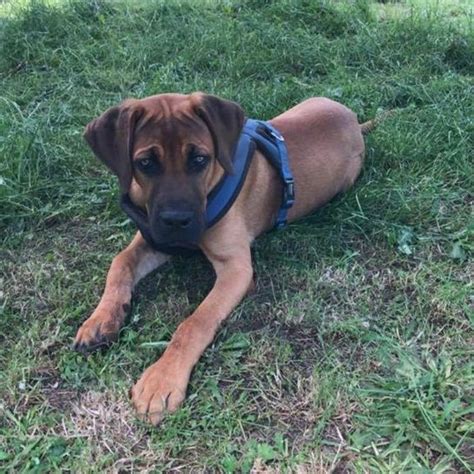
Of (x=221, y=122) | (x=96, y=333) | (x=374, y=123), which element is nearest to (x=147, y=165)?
(x=221, y=122)

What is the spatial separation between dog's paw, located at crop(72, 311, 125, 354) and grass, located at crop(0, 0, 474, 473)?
0.20 ft

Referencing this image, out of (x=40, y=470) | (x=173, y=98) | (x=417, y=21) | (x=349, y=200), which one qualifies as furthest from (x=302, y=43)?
(x=40, y=470)

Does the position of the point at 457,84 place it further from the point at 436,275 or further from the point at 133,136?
the point at 133,136

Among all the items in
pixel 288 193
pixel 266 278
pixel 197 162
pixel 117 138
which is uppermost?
pixel 117 138

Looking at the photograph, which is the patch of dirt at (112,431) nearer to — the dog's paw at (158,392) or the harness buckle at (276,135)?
the dog's paw at (158,392)

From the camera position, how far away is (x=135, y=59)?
6.06 metres

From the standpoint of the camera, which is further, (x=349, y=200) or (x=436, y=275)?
(x=349, y=200)

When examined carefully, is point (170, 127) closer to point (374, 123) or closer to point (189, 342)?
point (189, 342)

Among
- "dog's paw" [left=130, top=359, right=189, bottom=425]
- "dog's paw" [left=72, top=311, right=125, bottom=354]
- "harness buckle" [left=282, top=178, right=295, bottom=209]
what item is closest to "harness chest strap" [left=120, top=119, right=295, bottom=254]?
"harness buckle" [left=282, top=178, right=295, bottom=209]

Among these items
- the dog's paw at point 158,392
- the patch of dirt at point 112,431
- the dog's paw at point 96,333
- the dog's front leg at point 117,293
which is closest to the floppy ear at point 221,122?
the dog's front leg at point 117,293

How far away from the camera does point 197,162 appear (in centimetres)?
334

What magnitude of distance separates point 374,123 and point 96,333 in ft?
8.81

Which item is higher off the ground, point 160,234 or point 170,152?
point 170,152

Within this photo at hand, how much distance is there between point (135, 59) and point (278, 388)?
391 cm
